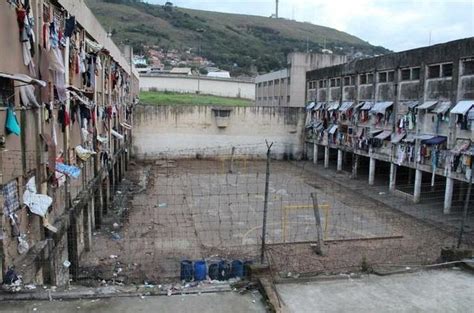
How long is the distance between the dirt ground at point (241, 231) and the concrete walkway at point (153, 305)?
2.21 meters

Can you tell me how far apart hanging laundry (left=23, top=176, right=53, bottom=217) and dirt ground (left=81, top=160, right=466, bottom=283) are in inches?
123

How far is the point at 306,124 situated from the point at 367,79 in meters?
8.26

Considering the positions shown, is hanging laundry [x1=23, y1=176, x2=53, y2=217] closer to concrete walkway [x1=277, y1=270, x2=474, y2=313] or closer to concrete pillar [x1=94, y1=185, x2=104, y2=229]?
concrete walkway [x1=277, y1=270, x2=474, y2=313]

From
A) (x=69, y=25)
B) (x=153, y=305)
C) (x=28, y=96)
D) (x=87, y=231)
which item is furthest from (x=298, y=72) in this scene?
(x=153, y=305)

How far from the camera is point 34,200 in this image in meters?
6.68

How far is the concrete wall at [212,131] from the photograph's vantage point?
29.9m

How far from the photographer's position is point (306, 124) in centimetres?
3142

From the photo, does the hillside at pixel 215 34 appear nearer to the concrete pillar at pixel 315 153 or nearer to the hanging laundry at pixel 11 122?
the concrete pillar at pixel 315 153

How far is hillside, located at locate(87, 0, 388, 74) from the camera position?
274ft

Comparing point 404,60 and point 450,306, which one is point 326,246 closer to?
point 450,306

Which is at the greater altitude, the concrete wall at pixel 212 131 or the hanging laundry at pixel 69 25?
the hanging laundry at pixel 69 25

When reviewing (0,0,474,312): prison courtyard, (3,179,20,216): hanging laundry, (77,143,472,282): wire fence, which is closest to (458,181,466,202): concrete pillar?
(0,0,474,312): prison courtyard

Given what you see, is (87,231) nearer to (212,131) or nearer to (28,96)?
(28,96)

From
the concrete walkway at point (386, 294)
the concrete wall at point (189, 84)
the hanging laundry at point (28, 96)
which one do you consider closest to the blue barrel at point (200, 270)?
the concrete walkway at point (386, 294)
